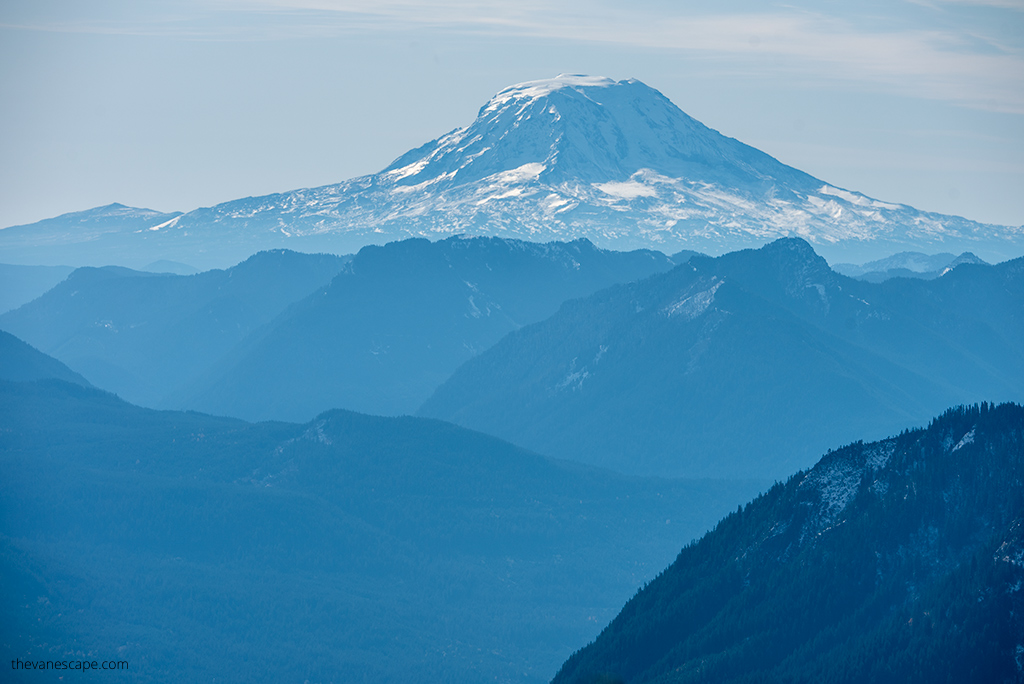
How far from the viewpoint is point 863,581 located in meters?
124

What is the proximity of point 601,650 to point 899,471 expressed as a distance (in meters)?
32.3

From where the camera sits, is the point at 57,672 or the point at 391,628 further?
the point at 391,628

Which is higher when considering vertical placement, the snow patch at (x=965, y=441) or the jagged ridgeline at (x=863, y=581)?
the snow patch at (x=965, y=441)

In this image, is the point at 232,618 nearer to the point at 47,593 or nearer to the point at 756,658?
the point at 47,593

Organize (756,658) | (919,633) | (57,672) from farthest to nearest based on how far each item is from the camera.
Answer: (57,672) < (756,658) < (919,633)

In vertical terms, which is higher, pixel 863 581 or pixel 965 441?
pixel 965 441

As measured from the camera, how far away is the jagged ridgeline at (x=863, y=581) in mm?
108125

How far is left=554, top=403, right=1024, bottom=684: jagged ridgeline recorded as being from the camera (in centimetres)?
10812

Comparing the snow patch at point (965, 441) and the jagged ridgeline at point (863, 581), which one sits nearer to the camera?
the jagged ridgeline at point (863, 581)

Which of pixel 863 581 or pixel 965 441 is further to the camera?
pixel 965 441

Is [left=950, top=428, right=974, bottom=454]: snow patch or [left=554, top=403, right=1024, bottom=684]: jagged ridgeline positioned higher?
[left=950, top=428, right=974, bottom=454]: snow patch

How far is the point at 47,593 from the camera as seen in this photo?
609ft

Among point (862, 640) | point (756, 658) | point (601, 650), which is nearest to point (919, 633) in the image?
point (862, 640)

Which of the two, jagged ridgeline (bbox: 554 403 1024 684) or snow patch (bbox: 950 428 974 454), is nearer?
jagged ridgeline (bbox: 554 403 1024 684)
